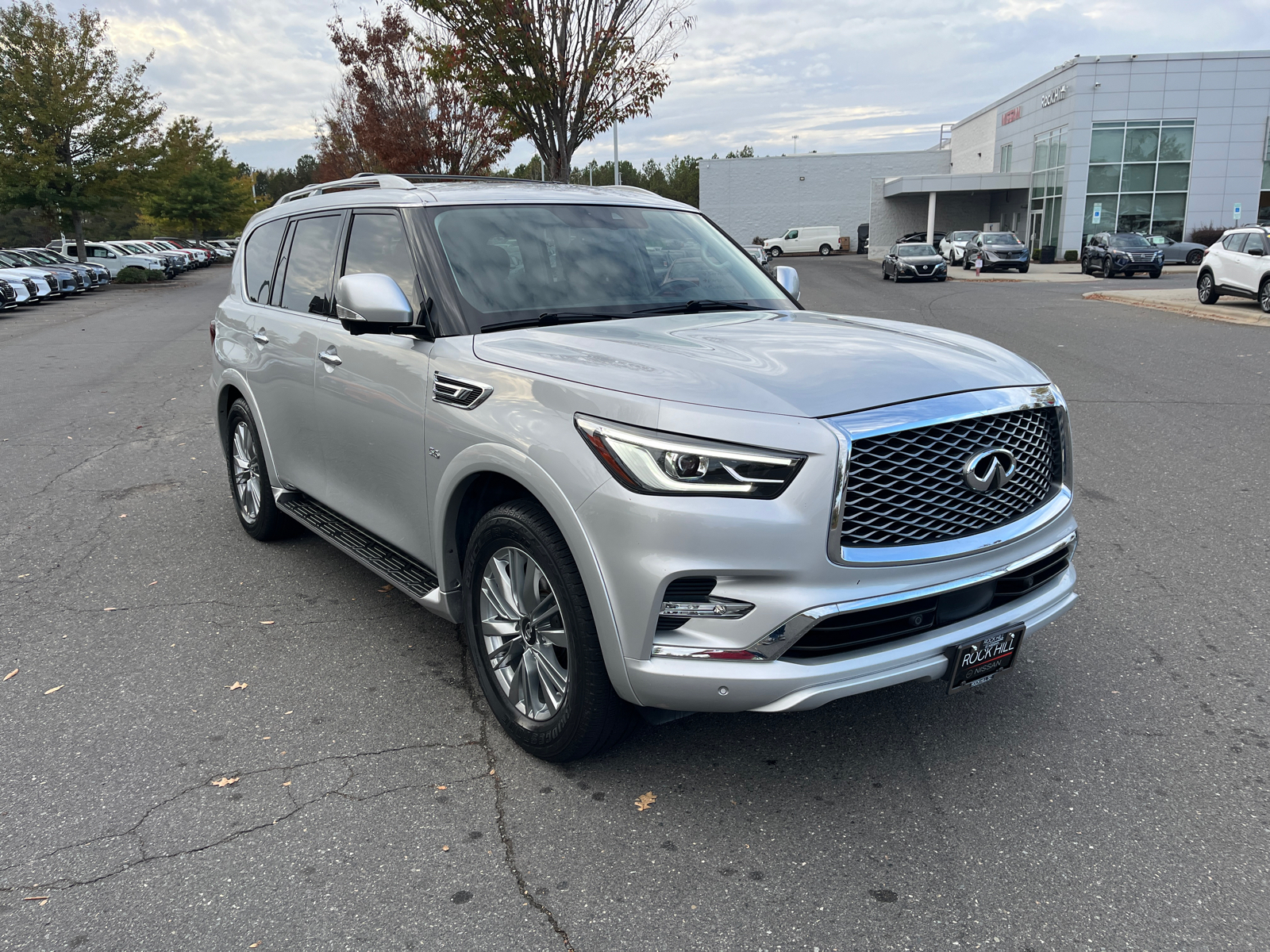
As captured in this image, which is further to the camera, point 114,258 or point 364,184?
point 114,258

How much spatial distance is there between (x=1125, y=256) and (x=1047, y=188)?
57.5 ft

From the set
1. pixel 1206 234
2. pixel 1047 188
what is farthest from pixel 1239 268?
pixel 1047 188

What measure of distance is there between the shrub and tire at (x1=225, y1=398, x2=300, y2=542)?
47279 millimetres

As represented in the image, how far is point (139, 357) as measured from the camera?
15.4 metres

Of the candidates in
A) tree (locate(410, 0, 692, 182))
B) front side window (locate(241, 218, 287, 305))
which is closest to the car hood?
front side window (locate(241, 218, 287, 305))

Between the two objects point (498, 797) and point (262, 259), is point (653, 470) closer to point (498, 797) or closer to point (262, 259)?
point (498, 797)

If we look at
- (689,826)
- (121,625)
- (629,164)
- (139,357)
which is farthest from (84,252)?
(629,164)

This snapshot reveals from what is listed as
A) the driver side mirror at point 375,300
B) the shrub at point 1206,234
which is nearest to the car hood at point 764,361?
the driver side mirror at point 375,300

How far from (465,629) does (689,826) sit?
110 cm

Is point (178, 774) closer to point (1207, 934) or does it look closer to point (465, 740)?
point (465, 740)

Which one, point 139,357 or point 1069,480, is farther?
point 139,357

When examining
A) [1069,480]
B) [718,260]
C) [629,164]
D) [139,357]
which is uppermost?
[629,164]

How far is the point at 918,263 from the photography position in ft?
111

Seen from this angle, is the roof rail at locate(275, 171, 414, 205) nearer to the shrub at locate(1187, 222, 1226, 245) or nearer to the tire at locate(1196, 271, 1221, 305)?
the tire at locate(1196, 271, 1221, 305)
